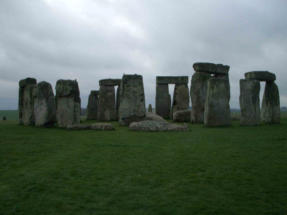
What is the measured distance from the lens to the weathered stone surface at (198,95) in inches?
464

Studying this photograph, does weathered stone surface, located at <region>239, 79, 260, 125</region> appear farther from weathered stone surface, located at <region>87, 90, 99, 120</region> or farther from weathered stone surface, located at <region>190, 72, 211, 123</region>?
weathered stone surface, located at <region>87, 90, 99, 120</region>

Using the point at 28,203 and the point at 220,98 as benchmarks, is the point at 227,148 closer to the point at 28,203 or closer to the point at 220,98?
the point at 28,203

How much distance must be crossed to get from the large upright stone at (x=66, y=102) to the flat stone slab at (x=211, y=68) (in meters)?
5.64

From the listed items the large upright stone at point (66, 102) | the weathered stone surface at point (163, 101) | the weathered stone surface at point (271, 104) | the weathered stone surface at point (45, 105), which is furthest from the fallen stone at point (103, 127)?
the weathered stone surface at point (163, 101)

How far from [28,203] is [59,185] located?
0.50 meters

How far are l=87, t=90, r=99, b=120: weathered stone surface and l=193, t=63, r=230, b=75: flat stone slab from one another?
26.4 ft

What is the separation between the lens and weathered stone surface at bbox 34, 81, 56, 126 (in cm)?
975

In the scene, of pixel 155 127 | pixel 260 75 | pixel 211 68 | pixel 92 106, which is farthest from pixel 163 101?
pixel 155 127

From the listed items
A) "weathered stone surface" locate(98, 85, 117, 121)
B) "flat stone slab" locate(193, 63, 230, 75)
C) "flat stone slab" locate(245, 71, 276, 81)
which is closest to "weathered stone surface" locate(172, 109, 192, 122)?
"flat stone slab" locate(193, 63, 230, 75)

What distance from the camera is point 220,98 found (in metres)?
9.60

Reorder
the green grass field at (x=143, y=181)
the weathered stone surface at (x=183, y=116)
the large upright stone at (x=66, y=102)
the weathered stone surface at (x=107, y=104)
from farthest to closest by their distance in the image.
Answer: the weathered stone surface at (x=107, y=104), the weathered stone surface at (x=183, y=116), the large upright stone at (x=66, y=102), the green grass field at (x=143, y=181)

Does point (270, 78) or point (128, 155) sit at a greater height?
point (270, 78)

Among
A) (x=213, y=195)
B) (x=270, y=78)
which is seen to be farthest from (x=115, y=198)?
(x=270, y=78)

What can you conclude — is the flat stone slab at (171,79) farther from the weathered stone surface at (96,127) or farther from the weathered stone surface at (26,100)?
the weathered stone surface at (96,127)
